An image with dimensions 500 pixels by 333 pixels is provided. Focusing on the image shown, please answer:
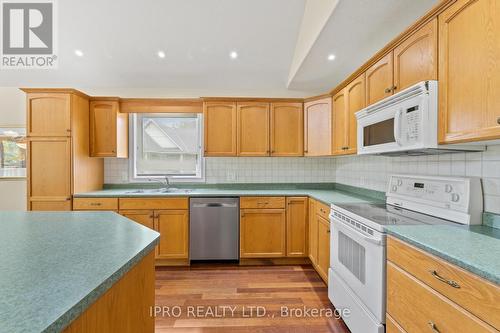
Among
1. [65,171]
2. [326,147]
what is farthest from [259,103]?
[65,171]

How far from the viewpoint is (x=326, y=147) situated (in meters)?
3.07

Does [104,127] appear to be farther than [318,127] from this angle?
Yes

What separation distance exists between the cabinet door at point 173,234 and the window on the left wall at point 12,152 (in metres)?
2.27

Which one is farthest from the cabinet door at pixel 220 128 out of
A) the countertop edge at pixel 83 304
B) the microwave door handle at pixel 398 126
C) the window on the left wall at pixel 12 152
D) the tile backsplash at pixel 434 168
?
the window on the left wall at pixel 12 152

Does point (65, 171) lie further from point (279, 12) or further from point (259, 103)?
point (279, 12)

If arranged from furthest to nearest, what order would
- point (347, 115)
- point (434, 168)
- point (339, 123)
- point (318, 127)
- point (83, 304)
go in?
1. point (318, 127)
2. point (339, 123)
3. point (347, 115)
4. point (434, 168)
5. point (83, 304)

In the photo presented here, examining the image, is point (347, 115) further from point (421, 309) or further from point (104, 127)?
point (104, 127)

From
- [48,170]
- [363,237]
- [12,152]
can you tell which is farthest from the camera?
[12,152]

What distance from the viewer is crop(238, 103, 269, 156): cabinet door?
3.35 m

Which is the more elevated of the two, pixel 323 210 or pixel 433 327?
pixel 323 210

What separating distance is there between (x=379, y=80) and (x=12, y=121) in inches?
179

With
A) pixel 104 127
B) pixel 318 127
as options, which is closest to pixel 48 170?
pixel 104 127

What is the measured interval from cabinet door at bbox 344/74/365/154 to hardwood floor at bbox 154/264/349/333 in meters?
1.48

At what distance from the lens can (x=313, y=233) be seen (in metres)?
2.87
